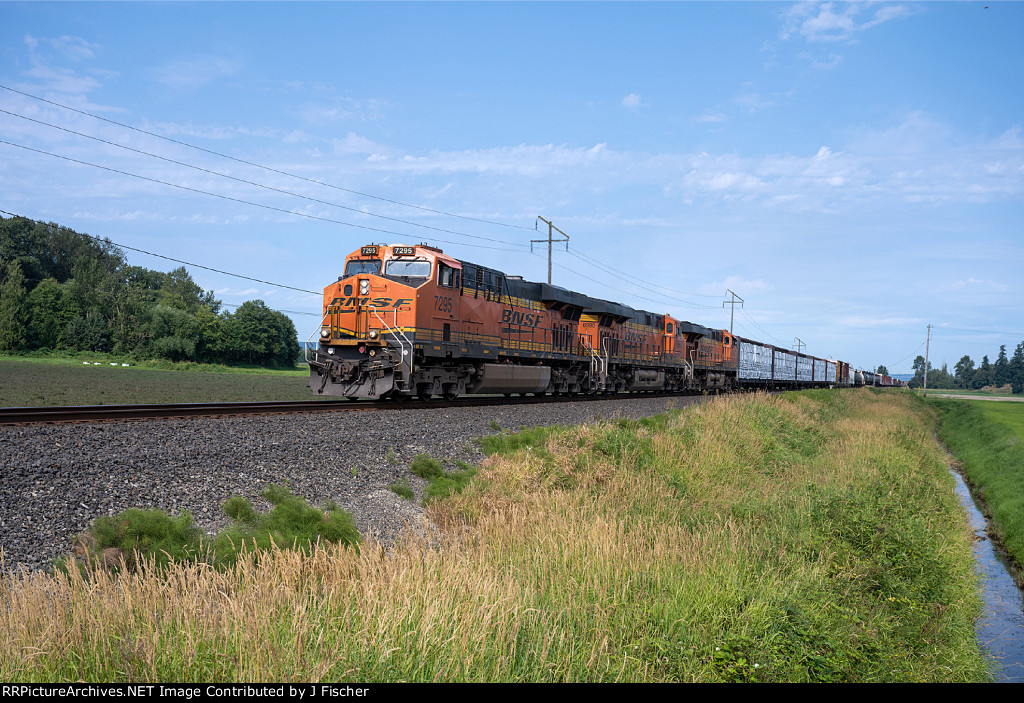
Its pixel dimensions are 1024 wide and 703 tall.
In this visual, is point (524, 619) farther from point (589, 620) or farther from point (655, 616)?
point (655, 616)

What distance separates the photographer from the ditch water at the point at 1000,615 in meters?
7.89

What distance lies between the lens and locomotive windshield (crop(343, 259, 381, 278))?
1988 centimetres

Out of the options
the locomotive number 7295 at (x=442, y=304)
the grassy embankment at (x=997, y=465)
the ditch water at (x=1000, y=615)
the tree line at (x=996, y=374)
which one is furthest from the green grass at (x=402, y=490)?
the tree line at (x=996, y=374)

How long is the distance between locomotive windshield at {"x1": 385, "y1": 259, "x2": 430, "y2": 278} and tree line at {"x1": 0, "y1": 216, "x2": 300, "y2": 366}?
6368 cm

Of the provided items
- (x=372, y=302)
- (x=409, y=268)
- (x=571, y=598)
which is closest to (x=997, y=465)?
(x=409, y=268)

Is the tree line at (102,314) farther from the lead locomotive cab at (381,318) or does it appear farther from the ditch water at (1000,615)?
the ditch water at (1000,615)

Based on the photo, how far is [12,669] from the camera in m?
3.26

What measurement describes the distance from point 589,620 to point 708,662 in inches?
37.9

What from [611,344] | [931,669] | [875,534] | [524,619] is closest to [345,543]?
[524,619]

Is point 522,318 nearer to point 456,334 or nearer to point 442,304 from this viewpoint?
point 456,334

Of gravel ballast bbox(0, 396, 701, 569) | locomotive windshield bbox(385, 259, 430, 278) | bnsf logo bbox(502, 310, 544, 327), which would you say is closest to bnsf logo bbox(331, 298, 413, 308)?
locomotive windshield bbox(385, 259, 430, 278)

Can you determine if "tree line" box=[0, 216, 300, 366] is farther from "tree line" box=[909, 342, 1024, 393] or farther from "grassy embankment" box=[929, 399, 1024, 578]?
"tree line" box=[909, 342, 1024, 393]

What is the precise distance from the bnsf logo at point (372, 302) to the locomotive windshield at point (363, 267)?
0.98m

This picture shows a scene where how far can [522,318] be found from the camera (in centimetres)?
2430
